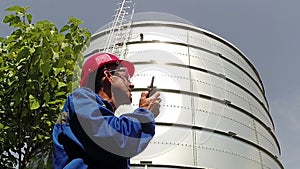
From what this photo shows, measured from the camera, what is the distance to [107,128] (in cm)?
124

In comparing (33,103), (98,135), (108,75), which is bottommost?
(98,135)

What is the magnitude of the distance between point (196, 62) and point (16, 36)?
4.28 meters

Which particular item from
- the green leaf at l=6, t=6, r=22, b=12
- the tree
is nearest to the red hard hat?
the tree

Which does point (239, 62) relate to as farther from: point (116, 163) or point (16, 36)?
point (116, 163)

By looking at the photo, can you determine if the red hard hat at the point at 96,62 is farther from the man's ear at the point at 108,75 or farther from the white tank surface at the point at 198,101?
the white tank surface at the point at 198,101

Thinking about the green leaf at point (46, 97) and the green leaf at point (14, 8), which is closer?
the green leaf at point (46, 97)

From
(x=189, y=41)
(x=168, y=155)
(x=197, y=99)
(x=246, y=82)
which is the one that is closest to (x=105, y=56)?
(x=168, y=155)

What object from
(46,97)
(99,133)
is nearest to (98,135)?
(99,133)

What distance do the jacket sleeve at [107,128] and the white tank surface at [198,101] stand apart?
3.48 metres

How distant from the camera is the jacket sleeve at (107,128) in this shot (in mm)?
1231

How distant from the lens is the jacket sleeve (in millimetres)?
1231

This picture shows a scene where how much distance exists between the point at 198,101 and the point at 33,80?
144 inches

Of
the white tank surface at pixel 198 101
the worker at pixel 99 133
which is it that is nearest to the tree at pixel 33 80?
the worker at pixel 99 133

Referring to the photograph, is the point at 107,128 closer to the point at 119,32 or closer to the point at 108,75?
the point at 108,75
